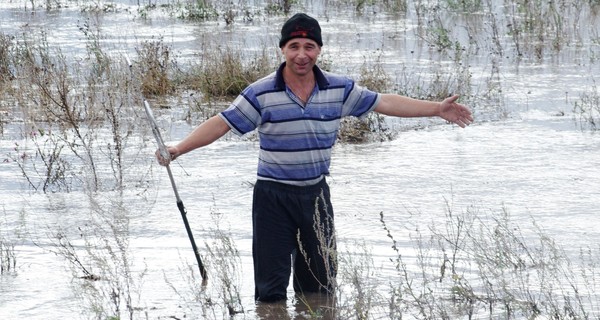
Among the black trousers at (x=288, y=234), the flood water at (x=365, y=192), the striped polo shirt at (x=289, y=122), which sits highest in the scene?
the striped polo shirt at (x=289, y=122)

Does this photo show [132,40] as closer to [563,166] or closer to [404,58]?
[404,58]

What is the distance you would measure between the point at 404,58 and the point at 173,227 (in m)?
7.42

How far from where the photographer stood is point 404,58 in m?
14.7

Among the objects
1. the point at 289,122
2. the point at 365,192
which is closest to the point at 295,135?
the point at 289,122

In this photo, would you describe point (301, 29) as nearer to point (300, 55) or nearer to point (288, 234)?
point (300, 55)

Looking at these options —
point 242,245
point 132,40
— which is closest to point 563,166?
point 242,245

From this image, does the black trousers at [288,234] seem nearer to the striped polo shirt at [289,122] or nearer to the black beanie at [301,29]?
the striped polo shirt at [289,122]

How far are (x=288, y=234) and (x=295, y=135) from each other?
0.52 m

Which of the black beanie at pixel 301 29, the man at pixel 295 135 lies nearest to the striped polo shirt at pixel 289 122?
the man at pixel 295 135

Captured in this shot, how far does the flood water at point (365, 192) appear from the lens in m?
6.62

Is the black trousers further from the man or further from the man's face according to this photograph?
the man's face

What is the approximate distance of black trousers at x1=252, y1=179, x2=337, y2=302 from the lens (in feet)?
18.2

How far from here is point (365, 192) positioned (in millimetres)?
8711

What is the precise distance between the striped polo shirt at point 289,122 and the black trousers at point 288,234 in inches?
2.8
